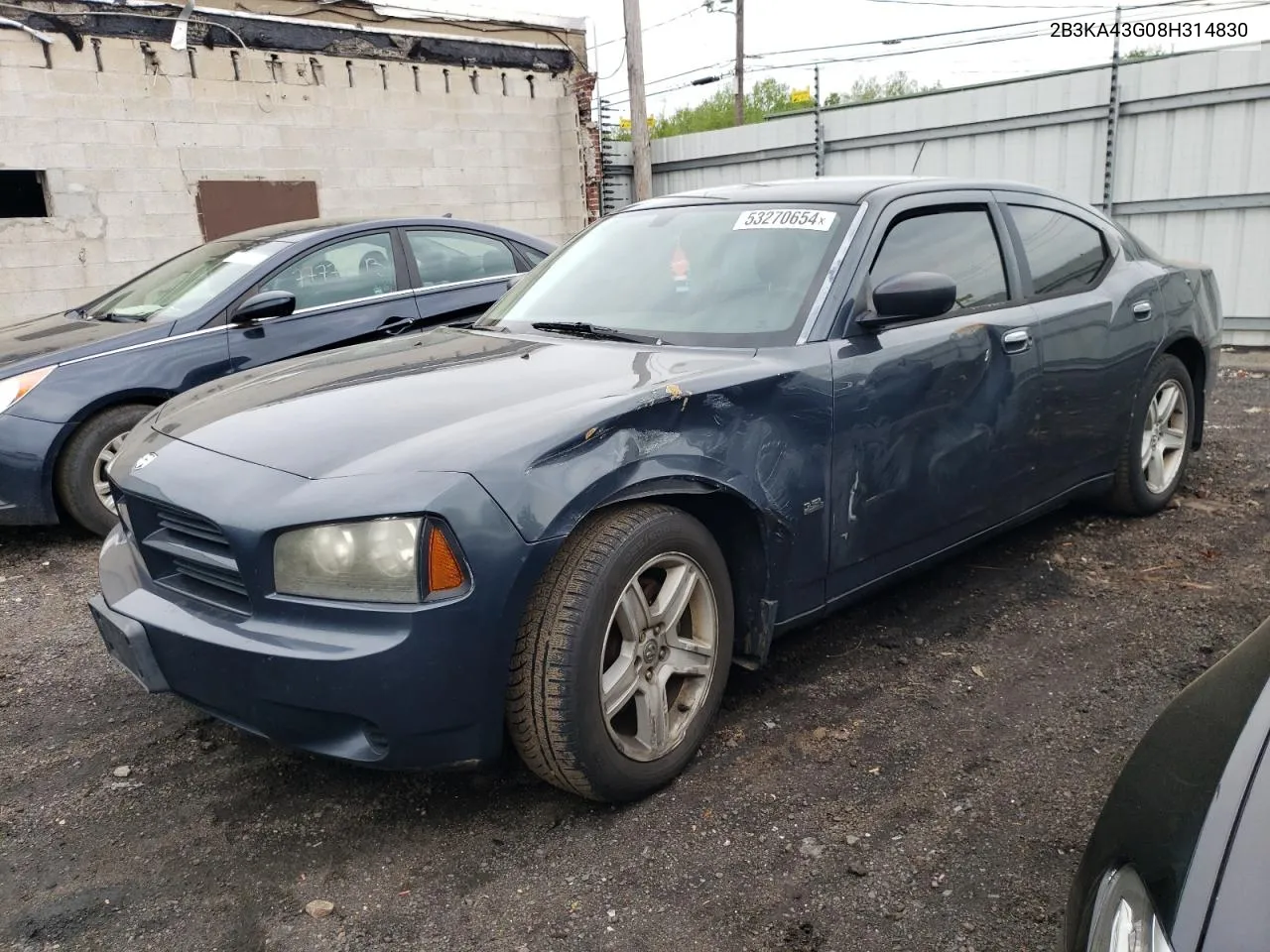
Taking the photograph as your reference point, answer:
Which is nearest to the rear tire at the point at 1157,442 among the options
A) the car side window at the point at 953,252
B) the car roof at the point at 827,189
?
the car side window at the point at 953,252

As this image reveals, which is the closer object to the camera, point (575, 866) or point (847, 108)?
point (575, 866)

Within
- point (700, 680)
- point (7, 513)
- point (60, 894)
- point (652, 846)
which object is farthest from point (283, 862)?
point (7, 513)

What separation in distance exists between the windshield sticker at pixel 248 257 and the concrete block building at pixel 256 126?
5.30 metres

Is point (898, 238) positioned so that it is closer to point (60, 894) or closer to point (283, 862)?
point (283, 862)

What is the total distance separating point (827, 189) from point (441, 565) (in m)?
2.10

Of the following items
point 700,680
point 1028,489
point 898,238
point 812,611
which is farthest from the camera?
point 1028,489

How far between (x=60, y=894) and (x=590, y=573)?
4.86 feet

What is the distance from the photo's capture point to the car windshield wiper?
10.7 ft

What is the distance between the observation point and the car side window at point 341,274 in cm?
579

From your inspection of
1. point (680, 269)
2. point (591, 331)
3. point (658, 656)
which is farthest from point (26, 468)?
point (658, 656)

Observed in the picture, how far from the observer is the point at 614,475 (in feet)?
8.23

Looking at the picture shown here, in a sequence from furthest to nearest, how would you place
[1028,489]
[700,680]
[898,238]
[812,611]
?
[1028,489] → [898,238] → [812,611] → [700,680]

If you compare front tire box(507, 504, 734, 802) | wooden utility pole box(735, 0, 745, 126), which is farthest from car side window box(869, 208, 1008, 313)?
wooden utility pole box(735, 0, 745, 126)

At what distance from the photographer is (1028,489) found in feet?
12.9
